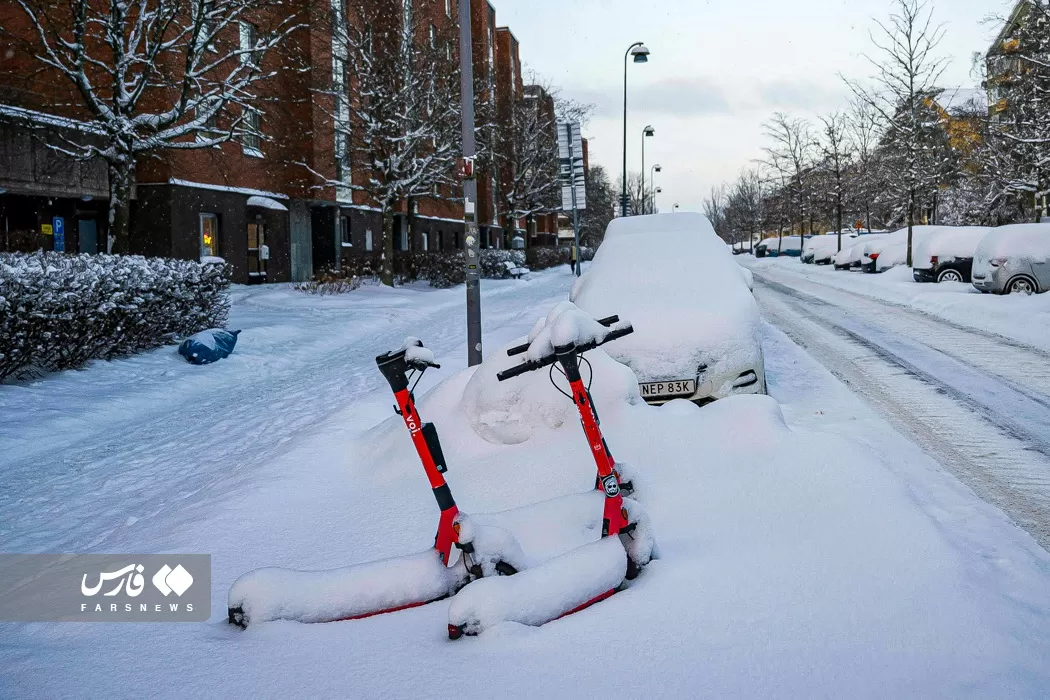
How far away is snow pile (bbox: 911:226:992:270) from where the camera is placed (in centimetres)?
2252

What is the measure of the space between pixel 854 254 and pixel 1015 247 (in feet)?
59.1

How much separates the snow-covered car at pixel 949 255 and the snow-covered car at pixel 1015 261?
4696mm

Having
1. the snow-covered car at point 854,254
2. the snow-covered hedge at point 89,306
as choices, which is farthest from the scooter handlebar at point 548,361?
the snow-covered car at point 854,254

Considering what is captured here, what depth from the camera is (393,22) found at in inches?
1032

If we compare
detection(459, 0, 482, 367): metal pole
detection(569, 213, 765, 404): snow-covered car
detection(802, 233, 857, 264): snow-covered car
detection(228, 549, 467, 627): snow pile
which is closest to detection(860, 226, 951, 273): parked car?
detection(802, 233, 857, 264): snow-covered car

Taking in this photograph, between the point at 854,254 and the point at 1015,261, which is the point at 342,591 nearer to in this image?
the point at 1015,261

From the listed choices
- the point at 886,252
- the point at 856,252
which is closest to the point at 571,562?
the point at 886,252

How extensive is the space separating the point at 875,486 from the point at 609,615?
2.31 meters

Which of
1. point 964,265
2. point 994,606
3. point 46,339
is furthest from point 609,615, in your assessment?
point 964,265

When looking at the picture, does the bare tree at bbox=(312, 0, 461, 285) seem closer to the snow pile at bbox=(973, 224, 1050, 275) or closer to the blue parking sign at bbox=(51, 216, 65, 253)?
the blue parking sign at bbox=(51, 216, 65, 253)

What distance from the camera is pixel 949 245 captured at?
75.0ft

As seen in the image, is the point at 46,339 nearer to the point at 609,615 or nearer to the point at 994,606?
the point at 609,615

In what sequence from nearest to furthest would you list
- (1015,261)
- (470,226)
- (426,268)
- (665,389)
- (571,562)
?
(571,562) → (665,389) → (470,226) → (1015,261) → (426,268)

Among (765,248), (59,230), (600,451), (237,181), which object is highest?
(237,181)
